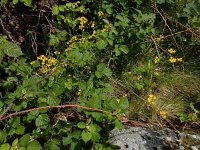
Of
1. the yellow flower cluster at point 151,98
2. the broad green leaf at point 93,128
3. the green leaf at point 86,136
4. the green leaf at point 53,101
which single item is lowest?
the yellow flower cluster at point 151,98

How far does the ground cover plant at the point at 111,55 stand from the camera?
2699 mm

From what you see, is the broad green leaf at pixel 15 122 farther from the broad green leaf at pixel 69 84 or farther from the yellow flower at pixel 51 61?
the yellow flower at pixel 51 61

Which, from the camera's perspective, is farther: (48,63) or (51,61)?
(48,63)

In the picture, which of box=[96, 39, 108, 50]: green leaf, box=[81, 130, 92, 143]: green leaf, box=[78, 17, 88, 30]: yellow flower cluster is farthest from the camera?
box=[78, 17, 88, 30]: yellow flower cluster

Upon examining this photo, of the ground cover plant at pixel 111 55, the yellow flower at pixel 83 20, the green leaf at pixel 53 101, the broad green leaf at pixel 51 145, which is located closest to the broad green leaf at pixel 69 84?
the ground cover plant at pixel 111 55

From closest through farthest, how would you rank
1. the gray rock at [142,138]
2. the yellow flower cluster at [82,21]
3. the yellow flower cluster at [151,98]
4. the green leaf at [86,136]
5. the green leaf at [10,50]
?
the green leaf at [86,136] < the green leaf at [10,50] < the gray rock at [142,138] < the yellow flower cluster at [151,98] < the yellow flower cluster at [82,21]

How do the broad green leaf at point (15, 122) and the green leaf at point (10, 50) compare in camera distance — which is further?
the green leaf at point (10, 50)

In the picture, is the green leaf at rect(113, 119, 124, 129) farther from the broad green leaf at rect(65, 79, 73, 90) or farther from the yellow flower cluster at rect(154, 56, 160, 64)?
the yellow flower cluster at rect(154, 56, 160, 64)

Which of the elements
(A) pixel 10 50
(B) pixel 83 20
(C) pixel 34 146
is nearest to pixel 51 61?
(B) pixel 83 20

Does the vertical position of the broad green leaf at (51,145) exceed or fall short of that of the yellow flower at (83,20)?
it falls short

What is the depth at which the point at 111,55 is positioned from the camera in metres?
3.16

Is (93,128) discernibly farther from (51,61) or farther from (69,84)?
(51,61)

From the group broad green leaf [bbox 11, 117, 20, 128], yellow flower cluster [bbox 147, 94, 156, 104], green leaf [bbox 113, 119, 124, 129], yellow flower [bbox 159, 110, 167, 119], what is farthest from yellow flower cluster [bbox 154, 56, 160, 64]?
broad green leaf [bbox 11, 117, 20, 128]

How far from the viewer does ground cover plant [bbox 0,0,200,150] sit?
106 inches
